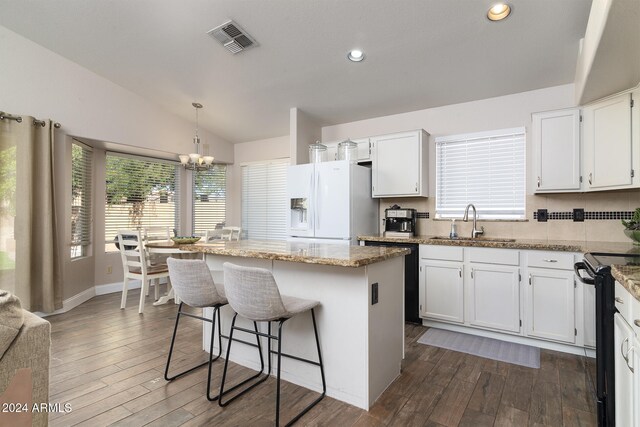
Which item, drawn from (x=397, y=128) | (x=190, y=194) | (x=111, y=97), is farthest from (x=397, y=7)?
(x=190, y=194)

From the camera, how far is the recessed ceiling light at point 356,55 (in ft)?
10.1

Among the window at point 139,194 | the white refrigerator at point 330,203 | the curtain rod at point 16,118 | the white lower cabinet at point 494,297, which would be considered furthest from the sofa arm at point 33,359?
the window at point 139,194

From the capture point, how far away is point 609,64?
221 cm

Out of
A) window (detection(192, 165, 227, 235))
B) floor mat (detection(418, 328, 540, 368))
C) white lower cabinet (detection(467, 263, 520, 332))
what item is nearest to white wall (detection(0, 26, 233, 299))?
window (detection(192, 165, 227, 235))

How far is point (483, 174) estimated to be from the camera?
3674 mm

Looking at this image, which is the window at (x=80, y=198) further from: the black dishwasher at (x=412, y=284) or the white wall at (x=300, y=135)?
the black dishwasher at (x=412, y=284)

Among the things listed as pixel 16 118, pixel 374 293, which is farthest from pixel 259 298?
pixel 16 118

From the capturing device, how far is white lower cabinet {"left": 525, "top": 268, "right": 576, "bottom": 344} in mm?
2678

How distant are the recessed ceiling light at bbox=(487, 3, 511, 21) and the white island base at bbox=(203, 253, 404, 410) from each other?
1989 mm

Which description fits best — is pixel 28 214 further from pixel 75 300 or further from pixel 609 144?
pixel 609 144

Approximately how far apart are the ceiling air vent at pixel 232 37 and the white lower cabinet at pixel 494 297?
3064mm

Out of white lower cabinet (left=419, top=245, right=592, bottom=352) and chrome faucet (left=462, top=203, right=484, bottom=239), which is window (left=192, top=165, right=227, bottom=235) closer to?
white lower cabinet (left=419, top=245, right=592, bottom=352)

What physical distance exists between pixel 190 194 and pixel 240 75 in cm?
280

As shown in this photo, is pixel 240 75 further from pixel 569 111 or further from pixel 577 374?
pixel 577 374
